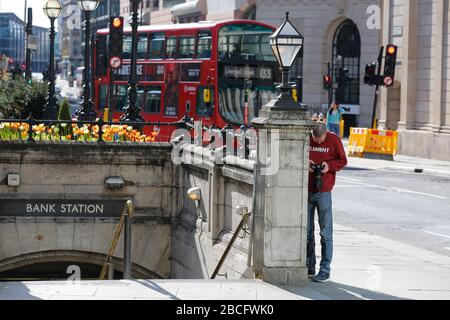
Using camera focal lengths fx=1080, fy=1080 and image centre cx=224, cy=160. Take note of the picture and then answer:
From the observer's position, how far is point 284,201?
45.2ft

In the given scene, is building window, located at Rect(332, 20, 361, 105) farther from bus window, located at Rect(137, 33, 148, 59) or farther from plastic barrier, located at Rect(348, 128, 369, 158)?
bus window, located at Rect(137, 33, 148, 59)

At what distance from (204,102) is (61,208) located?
12.7 metres

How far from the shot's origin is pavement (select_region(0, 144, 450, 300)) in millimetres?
12734

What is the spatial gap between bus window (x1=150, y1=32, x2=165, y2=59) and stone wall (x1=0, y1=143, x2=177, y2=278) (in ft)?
45.6

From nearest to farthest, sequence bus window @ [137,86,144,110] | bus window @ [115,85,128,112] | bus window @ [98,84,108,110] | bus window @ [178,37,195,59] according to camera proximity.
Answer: bus window @ [178,37,195,59] → bus window @ [137,86,144,110] → bus window @ [115,85,128,112] → bus window @ [98,84,108,110]

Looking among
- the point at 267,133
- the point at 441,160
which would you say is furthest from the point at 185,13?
the point at 267,133

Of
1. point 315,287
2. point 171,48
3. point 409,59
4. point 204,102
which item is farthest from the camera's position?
point 409,59

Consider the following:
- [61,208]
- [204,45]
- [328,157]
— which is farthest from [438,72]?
[328,157]

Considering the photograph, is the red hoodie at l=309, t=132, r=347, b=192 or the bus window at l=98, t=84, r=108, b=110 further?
the bus window at l=98, t=84, r=108, b=110

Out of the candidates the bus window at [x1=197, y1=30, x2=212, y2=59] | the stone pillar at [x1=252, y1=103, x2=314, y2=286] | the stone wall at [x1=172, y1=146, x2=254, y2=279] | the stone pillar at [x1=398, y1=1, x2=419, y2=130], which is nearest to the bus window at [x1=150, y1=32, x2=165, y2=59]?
the bus window at [x1=197, y1=30, x2=212, y2=59]

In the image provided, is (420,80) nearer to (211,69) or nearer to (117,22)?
(211,69)

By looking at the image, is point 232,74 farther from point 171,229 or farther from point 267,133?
point 267,133

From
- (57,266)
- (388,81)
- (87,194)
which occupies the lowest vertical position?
(57,266)

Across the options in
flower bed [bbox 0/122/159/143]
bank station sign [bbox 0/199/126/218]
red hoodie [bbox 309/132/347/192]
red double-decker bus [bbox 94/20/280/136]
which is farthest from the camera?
red double-decker bus [bbox 94/20/280/136]
